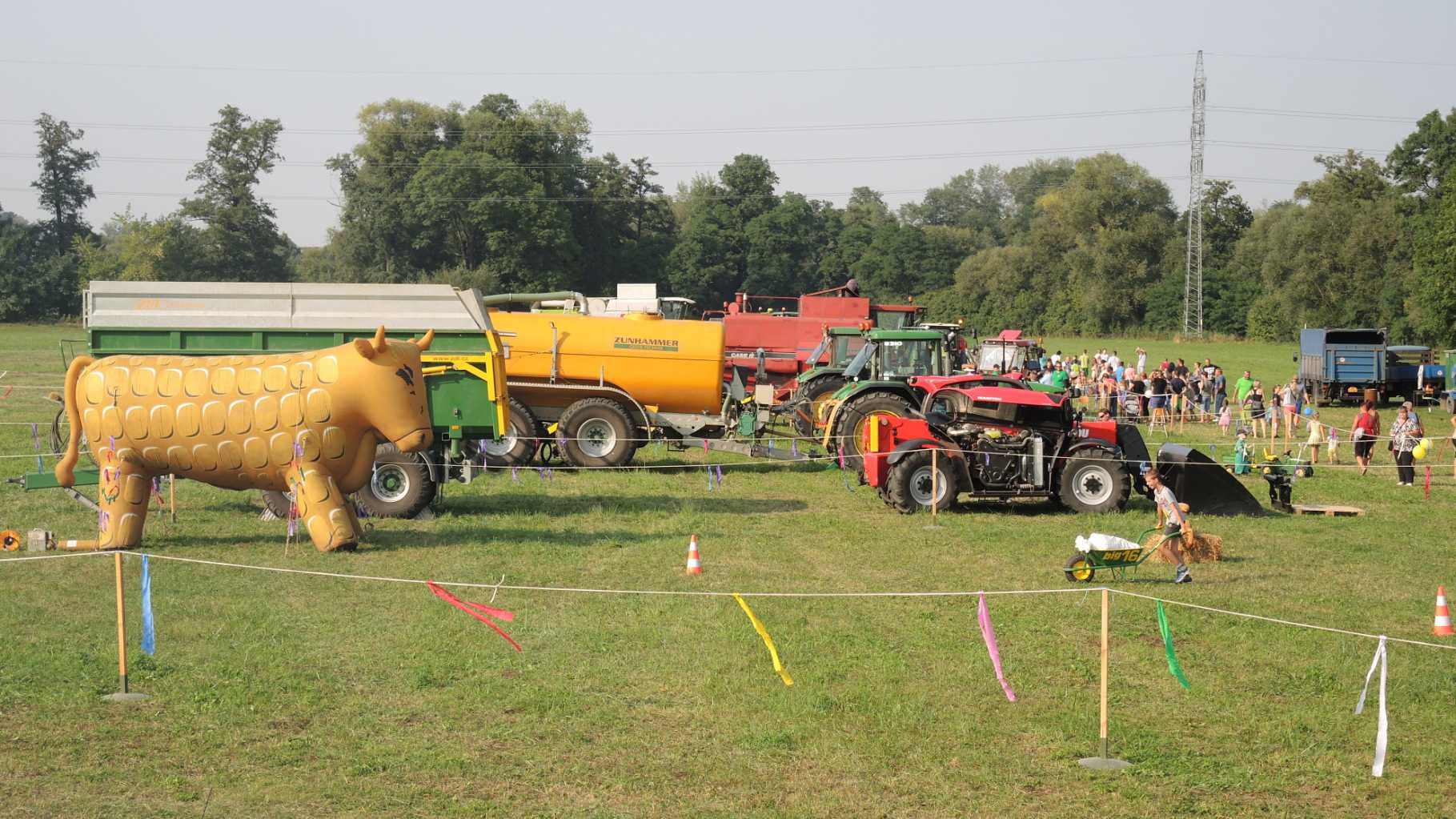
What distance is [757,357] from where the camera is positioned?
3150cm

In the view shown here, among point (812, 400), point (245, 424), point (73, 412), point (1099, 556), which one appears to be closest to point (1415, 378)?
point (812, 400)

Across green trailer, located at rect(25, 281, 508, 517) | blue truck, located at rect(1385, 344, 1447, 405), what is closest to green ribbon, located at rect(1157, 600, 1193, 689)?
green trailer, located at rect(25, 281, 508, 517)

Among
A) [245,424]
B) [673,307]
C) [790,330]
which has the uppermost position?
[673,307]

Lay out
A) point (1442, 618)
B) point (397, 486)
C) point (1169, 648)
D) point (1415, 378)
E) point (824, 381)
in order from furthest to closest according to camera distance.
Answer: point (1415, 378) → point (824, 381) → point (397, 486) → point (1442, 618) → point (1169, 648)

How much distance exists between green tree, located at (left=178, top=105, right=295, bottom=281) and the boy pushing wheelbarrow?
69.3 metres

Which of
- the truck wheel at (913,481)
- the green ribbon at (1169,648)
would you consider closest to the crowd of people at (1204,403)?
the truck wheel at (913,481)

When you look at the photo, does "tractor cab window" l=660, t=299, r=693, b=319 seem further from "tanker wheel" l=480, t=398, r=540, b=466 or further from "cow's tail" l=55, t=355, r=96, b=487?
"cow's tail" l=55, t=355, r=96, b=487

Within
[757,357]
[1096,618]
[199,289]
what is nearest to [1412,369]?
[757,357]

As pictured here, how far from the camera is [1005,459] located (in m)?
17.7

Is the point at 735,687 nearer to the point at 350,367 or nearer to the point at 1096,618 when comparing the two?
A: the point at 1096,618

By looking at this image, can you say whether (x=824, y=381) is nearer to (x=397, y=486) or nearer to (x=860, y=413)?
(x=860, y=413)

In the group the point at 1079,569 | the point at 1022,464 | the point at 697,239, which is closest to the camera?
the point at 1079,569

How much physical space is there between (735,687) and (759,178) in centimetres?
8455

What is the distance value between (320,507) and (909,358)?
13.0m
